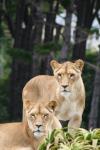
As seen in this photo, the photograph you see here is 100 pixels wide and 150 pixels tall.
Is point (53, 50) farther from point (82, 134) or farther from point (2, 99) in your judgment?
point (82, 134)

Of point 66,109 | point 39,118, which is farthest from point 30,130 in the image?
point 66,109

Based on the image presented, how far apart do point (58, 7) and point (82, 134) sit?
17.7 meters

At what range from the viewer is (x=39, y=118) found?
22.1 feet

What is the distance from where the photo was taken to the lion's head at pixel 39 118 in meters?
6.62

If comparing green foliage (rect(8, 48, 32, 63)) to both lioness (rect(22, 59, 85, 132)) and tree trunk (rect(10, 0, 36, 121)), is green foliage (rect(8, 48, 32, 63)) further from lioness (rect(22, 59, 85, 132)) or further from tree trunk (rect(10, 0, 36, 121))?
lioness (rect(22, 59, 85, 132))

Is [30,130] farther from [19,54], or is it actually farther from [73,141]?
[19,54]

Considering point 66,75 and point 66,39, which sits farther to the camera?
point 66,39

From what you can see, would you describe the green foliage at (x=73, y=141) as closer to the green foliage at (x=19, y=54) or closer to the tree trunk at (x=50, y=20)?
the green foliage at (x=19, y=54)

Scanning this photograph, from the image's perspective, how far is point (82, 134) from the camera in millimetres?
4133

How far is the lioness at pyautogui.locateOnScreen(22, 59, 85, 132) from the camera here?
843 cm

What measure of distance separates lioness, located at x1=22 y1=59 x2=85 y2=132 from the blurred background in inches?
325

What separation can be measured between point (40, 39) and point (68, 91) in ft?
43.5

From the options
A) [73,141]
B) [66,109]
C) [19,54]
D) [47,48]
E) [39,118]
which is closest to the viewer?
[73,141]

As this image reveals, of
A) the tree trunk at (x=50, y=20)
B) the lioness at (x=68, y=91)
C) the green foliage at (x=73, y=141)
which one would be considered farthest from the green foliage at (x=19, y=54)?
the green foliage at (x=73, y=141)
